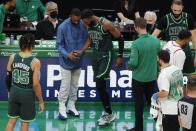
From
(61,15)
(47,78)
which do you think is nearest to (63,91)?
(47,78)

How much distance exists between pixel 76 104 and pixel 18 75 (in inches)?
119

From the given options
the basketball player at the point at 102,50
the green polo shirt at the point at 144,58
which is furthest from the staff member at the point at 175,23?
the green polo shirt at the point at 144,58

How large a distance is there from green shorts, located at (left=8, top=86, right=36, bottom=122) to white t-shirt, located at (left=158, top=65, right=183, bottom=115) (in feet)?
5.46

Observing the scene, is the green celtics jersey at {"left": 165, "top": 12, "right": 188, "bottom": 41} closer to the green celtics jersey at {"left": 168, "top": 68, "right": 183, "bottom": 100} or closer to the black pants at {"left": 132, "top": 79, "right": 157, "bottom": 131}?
the black pants at {"left": 132, "top": 79, "right": 157, "bottom": 131}

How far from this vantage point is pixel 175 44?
8039mm

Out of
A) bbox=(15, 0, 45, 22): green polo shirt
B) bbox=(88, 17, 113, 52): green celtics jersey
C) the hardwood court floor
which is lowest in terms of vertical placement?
the hardwood court floor

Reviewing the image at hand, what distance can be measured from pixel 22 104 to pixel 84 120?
2240 mm

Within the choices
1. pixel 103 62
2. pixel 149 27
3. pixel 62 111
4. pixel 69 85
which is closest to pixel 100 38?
pixel 103 62

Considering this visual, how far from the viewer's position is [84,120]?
9.44 m

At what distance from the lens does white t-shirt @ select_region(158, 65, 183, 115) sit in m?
6.88

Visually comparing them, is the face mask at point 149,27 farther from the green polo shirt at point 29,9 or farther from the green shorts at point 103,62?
the green polo shirt at point 29,9

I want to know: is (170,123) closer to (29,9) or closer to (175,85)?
(175,85)

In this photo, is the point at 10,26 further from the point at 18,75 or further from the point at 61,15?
the point at 18,75

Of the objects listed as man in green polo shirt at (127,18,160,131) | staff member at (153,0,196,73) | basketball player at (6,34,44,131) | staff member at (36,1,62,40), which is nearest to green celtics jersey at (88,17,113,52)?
staff member at (153,0,196,73)
